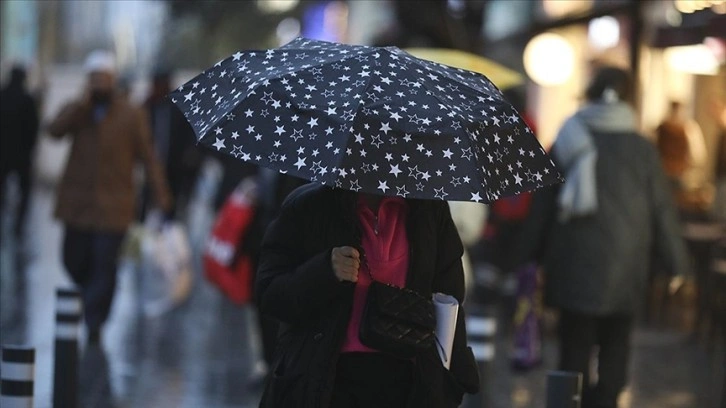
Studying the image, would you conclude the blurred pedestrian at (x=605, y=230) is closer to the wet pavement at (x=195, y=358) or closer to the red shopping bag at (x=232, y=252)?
the wet pavement at (x=195, y=358)

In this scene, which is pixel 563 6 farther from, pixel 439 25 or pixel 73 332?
pixel 73 332

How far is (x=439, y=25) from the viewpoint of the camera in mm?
14305

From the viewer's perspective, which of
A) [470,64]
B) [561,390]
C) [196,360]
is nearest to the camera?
[561,390]

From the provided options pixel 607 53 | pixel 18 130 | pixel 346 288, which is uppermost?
pixel 607 53

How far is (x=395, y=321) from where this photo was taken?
17.2 feet

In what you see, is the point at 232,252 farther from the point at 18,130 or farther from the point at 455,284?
the point at 18,130

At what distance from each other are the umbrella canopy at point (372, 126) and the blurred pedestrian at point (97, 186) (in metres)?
5.96

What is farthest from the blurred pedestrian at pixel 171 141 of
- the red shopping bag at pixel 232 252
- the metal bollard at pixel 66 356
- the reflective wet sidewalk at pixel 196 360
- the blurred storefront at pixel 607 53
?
the metal bollard at pixel 66 356

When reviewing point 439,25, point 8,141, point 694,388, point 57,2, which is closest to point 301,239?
point 694,388

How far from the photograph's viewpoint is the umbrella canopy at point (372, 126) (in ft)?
16.7

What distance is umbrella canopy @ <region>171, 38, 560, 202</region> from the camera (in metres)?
5.08

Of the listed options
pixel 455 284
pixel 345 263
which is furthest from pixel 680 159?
pixel 345 263

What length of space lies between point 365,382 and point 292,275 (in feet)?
1.32

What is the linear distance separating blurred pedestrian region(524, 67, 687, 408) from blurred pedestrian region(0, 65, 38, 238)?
12.5 metres
